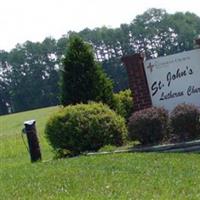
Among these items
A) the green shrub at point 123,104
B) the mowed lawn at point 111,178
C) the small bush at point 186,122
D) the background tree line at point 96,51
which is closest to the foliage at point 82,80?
the green shrub at point 123,104

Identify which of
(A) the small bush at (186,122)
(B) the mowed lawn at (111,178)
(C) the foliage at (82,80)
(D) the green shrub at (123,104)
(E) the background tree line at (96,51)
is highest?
(E) the background tree line at (96,51)

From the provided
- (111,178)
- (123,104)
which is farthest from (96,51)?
(111,178)

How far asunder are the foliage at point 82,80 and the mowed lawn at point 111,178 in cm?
405

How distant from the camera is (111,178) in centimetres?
974

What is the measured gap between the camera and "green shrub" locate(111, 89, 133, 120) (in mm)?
17000

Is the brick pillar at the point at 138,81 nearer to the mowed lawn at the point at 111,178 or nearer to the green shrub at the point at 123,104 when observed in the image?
the green shrub at the point at 123,104

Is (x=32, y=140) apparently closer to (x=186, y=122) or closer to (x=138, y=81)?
(x=138, y=81)

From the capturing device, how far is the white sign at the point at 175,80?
15508 millimetres

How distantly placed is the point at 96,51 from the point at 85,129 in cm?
8751

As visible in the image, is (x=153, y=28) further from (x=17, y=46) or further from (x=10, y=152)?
(x=10, y=152)

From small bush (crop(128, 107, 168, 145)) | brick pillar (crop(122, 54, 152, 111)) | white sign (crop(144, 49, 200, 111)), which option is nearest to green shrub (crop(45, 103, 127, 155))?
small bush (crop(128, 107, 168, 145))

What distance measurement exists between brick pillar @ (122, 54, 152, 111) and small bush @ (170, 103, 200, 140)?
2.56 metres

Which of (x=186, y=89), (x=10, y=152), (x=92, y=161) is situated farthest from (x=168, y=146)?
(x=10, y=152)

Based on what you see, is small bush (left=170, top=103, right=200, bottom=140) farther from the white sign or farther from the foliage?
the foliage
